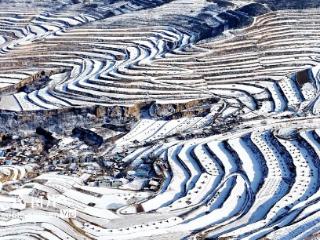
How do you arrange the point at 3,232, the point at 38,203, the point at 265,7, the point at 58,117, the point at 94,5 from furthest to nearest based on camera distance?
the point at 94,5 < the point at 265,7 < the point at 58,117 < the point at 38,203 < the point at 3,232

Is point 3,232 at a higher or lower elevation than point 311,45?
lower

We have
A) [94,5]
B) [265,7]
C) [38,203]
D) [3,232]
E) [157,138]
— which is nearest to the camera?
[3,232]

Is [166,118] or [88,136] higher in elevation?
[166,118]

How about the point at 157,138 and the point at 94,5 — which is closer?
the point at 157,138

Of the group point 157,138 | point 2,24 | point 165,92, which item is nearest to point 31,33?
point 2,24

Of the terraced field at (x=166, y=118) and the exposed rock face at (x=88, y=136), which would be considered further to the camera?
the exposed rock face at (x=88, y=136)

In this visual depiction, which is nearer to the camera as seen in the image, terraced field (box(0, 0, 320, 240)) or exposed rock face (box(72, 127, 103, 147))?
terraced field (box(0, 0, 320, 240))

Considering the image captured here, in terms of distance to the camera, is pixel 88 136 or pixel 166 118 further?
pixel 166 118

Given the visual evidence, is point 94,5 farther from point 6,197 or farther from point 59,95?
point 6,197
